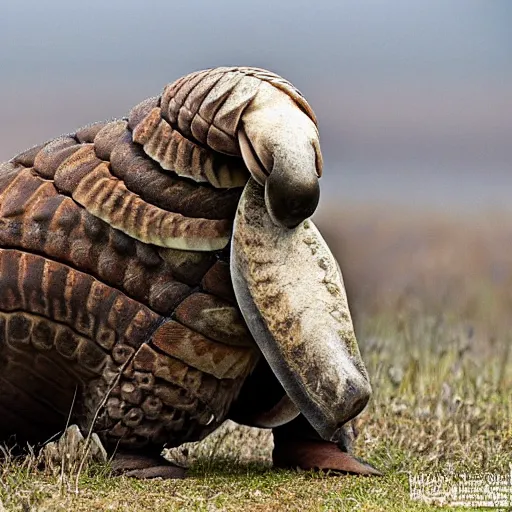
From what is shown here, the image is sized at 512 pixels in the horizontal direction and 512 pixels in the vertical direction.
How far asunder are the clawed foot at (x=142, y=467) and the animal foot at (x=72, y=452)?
0.17 feet

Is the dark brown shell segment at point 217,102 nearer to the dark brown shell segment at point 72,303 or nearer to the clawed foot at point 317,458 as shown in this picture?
the dark brown shell segment at point 72,303

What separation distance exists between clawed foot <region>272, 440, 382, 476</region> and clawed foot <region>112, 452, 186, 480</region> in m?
0.44

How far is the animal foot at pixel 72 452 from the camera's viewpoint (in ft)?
14.9

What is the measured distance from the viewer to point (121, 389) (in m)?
4.57

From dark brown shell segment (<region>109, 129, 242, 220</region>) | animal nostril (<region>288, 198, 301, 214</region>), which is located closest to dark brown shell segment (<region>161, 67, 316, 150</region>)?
dark brown shell segment (<region>109, 129, 242, 220</region>)

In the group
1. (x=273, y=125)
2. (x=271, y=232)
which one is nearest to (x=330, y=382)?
(x=271, y=232)

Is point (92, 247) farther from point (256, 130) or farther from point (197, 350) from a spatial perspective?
point (256, 130)

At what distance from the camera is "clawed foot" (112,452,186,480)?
4.59 metres

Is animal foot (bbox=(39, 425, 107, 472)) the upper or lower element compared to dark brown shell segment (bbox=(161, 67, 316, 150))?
lower

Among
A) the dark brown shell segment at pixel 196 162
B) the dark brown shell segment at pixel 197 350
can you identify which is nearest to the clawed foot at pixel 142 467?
the dark brown shell segment at pixel 197 350

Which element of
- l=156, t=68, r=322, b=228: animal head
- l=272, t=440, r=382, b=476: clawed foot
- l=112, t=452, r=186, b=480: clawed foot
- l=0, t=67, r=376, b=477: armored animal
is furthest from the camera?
l=272, t=440, r=382, b=476: clawed foot

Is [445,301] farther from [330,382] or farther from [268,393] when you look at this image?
[330,382]

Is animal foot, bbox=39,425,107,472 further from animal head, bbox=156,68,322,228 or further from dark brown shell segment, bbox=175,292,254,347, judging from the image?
animal head, bbox=156,68,322,228

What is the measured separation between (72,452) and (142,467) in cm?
23
